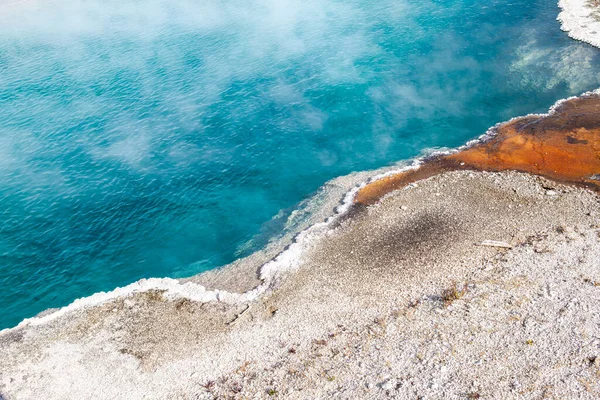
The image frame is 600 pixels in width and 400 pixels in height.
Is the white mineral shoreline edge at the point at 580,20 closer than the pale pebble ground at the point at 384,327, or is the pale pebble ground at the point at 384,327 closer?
the pale pebble ground at the point at 384,327

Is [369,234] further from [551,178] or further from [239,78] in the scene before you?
[239,78]

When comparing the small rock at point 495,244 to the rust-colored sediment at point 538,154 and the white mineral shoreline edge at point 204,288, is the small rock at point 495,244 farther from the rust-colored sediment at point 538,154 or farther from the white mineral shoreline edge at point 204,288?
the white mineral shoreline edge at point 204,288

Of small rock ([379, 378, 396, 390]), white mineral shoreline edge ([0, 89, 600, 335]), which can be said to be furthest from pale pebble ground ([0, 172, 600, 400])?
white mineral shoreline edge ([0, 89, 600, 335])

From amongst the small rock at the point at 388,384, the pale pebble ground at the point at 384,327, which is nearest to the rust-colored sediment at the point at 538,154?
the pale pebble ground at the point at 384,327

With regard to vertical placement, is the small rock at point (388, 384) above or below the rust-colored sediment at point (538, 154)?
below

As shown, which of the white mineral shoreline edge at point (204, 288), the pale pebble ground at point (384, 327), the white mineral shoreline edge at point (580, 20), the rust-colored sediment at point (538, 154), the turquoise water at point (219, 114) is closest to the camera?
the pale pebble ground at point (384, 327)

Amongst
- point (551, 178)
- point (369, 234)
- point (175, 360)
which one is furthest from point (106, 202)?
point (551, 178)
